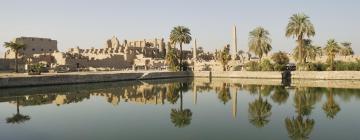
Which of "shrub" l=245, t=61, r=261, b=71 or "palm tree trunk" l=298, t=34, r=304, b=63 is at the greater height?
"palm tree trunk" l=298, t=34, r=304, b=63

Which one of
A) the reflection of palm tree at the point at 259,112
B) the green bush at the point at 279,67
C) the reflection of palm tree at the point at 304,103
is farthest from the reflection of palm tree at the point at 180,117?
the green bush at the point at 279,67

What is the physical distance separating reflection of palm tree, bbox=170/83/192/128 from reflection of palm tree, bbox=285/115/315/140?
16.9 feet

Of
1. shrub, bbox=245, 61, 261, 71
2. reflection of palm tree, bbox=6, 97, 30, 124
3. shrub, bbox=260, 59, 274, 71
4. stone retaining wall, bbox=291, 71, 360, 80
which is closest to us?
reflection of palm tree, bbox=6, 97, 30, 124

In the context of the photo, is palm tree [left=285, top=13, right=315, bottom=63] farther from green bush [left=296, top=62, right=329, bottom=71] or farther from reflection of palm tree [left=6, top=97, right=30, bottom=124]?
reflection of palm tree [left=6, top=97, right=30, bottom=124]

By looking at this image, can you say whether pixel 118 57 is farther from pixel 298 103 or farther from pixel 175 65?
pixel 298 103

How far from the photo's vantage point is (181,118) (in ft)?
67.4

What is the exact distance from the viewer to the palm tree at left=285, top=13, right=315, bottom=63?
53844 mm

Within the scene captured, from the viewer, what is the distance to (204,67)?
74875 mm

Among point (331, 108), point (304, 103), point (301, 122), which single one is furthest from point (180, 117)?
point (304, 103)

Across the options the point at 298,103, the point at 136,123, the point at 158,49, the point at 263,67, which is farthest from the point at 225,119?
the point at 158,49

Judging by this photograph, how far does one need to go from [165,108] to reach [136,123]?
248 inches

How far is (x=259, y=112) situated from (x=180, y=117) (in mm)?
5167

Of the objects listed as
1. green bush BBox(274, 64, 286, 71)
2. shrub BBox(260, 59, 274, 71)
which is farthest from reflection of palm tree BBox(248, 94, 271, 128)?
shrub BBox(260, 59, 274, 71)

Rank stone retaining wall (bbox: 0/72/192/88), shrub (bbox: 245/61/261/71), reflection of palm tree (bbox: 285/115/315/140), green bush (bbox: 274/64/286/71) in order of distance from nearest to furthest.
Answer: reflection of palm tree (bbox: 285/115/315/140)
stone retaining wall (bbox: 0/72/192/88)
green bush (bbox: 274/64/286/71)
shrub (bbox: 245/61/261/71)
